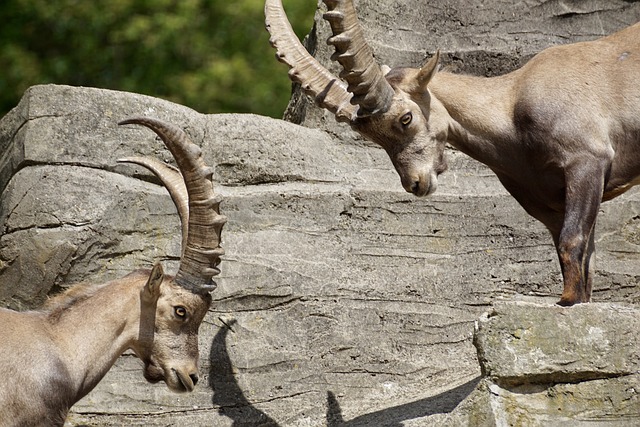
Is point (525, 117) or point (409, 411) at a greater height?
point (525, 117)

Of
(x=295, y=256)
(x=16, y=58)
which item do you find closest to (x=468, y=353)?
(x=295, y=256)

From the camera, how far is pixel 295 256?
1089cm

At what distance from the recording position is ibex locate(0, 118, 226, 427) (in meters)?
8.11

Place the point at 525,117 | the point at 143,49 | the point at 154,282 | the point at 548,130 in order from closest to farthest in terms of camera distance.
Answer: the point at 154,282
the point at 548,130
the point at 525,117
the point at 143,49

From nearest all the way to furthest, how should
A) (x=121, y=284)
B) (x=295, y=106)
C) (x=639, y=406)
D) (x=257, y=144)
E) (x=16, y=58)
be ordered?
(x=639, y=406) → (x=121, y=284) → (x=257, y=144) → (x=295, y=106) → (x=16, y=58)

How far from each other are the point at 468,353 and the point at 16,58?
11746mm

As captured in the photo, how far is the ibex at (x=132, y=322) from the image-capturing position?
26.6 feet

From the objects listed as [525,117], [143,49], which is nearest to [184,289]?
[525,117]

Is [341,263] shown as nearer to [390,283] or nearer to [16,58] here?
[390,283]

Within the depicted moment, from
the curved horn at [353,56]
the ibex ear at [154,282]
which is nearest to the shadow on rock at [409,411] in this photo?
the ibex ear at [154,282]

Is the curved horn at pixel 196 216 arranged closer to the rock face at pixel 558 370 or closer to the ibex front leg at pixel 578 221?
the rock face at pixel 558 370

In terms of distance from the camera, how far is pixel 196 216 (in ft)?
29.1

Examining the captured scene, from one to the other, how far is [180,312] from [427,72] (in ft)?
8.98

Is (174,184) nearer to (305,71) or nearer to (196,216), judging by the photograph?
(196,216)
